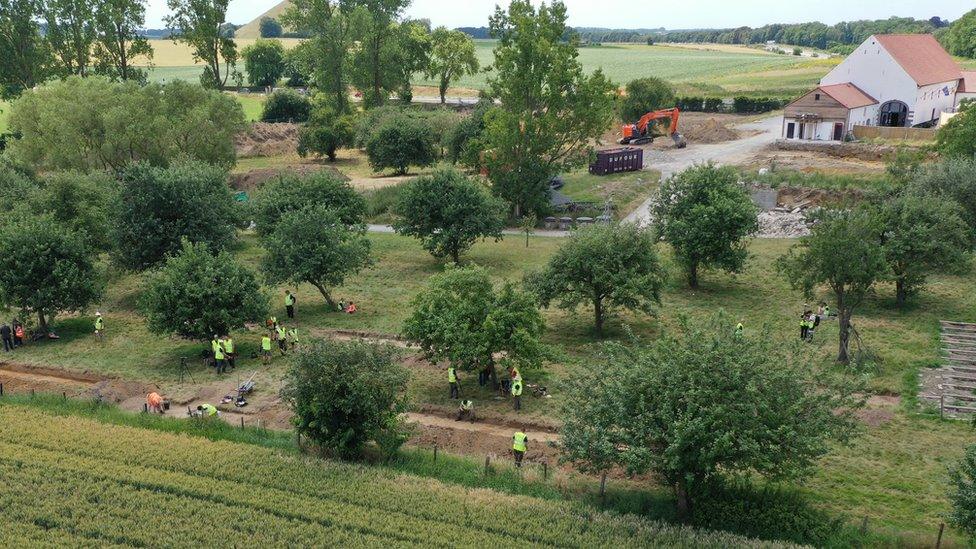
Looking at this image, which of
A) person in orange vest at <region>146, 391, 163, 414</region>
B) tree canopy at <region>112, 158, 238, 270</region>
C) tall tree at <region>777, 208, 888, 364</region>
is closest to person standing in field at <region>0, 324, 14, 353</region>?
tree canopy at <region>112, 158, 238, 270</region>

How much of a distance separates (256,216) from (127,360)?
13.1 m

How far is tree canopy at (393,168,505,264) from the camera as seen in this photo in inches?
1522

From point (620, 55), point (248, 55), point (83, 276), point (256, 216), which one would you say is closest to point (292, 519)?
point (83, 276)

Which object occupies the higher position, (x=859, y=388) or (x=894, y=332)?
(x=859, y=388)

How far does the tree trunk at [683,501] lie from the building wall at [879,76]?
57.1m

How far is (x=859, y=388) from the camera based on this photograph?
18.8 m

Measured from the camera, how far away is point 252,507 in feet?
60.2

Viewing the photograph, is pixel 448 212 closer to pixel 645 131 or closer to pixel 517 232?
pixel 517 232

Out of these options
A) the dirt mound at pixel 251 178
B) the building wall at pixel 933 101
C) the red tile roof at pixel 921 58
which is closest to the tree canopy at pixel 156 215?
the dirt mound at pixel 251 178

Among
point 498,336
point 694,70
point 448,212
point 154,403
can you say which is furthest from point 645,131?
point 694,70

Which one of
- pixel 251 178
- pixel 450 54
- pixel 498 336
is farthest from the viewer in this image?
pixel 450 54

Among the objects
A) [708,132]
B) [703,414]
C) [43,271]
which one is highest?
[708,132]

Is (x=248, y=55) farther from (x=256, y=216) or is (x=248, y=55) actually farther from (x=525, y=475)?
(x=525, y=475)

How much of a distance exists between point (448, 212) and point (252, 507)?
21.9m
